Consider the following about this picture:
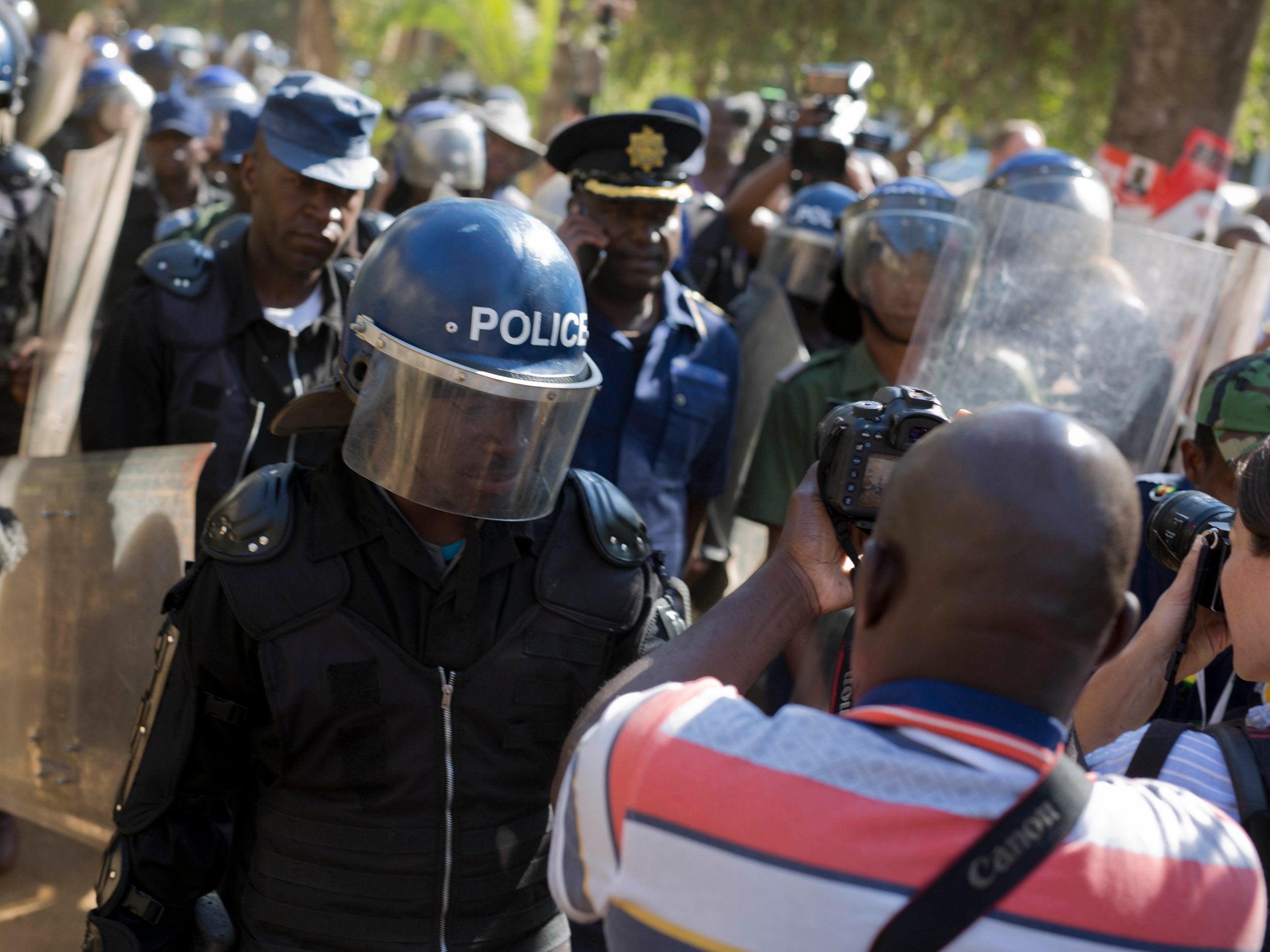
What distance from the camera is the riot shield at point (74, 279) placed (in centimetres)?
348

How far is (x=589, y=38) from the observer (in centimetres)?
1365

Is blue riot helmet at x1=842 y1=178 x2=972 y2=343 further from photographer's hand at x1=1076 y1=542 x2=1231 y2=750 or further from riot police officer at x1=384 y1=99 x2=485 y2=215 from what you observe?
riot police officer at x1=384 y1=99 x2=485 y2=215

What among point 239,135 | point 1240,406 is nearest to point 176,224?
point 239,135

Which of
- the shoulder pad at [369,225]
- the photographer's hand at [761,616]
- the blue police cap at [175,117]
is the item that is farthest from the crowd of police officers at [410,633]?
the blue police cap at [175,117]

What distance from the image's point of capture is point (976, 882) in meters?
1.01

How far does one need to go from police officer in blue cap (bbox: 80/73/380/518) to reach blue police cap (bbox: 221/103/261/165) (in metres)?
1.93

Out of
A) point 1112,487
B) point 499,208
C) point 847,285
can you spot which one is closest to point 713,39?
point 847,285

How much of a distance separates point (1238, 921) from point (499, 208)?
1.44 meters

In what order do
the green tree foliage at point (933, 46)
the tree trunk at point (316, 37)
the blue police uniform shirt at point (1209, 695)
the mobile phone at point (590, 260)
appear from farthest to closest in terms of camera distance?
the tree trunk at point (316, 37) → the green tree foliage at point (933, 46) → the mobile phone at point (590, 260) → the blue police uniform shirt at point (1209, 695)

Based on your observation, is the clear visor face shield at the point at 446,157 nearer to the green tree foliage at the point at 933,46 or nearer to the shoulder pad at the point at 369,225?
the shoulder pad at the point at 369,225

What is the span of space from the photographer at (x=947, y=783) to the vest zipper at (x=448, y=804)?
711 mm

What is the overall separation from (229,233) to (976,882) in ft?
10.2

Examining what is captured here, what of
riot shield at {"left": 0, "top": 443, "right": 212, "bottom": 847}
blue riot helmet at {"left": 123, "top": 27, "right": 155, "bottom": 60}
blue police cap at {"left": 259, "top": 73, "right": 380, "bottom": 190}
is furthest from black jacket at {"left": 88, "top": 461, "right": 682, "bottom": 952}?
blue riot helmet at {"left": 123, "top": 27, "right": 155, "bottom": 60}

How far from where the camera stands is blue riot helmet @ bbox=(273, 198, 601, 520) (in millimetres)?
1886
